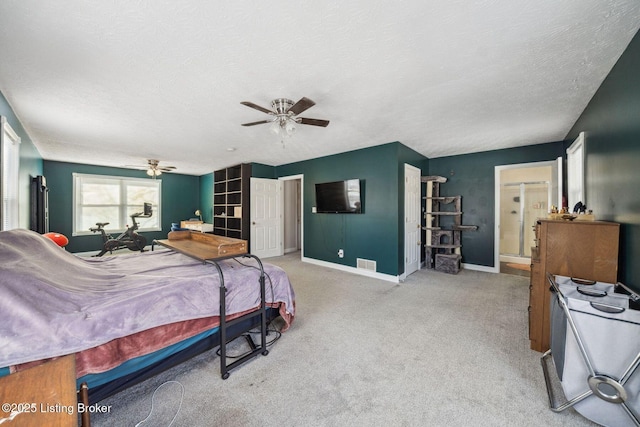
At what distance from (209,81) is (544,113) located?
3.77 m

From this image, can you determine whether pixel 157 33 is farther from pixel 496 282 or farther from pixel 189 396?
pixel 496 282

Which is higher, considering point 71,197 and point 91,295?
point 71,197

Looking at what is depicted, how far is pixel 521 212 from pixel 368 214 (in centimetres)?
412

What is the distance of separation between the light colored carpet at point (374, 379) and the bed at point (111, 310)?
28 cm

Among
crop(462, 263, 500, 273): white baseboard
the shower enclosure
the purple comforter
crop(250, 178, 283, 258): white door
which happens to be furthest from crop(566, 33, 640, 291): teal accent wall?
crop(250, 178, 283, 258): white door

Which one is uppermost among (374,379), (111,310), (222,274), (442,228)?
(442,228)

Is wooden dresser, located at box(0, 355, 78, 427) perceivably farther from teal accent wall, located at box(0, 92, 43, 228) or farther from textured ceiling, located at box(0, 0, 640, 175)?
teal accent wall, located at box(0, 92, 43, 228)

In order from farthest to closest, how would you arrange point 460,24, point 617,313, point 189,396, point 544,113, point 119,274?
point 544,113 → point 119,274 → point 189,396 → point 460,24 → point 617,313

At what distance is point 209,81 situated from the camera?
2135 mm

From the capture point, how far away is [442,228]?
5023 millimetres

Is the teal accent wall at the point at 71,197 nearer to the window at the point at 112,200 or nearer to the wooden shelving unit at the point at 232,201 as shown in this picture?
the window at the point at 112,200

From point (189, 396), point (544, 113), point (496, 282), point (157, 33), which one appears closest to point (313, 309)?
point (189, 396)

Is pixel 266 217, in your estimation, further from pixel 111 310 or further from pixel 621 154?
pixel 621 154

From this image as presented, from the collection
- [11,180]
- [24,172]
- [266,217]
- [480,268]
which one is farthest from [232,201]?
[480,268]
